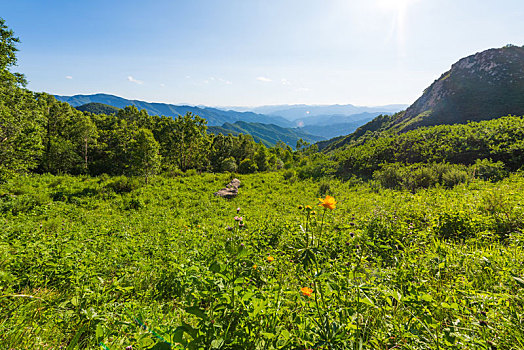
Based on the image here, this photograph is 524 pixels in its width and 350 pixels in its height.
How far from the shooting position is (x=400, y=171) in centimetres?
1131

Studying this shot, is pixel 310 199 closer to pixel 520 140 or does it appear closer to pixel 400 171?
pixel 400 171

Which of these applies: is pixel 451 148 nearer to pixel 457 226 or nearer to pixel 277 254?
pixel 457 226

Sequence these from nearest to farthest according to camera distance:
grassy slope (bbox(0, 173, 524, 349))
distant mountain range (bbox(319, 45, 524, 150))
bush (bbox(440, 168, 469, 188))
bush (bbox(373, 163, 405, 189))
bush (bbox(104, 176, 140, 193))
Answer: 1. grassy slope (bbox(0, 173, 524, 349))
2. bush (bbox(440, 168, 469, 188))
3. bush (bbox(373, 163, 405, 189))
4. bush (bbox(104, 176, 140, 193))
5. distant mountain range (bbox(319, 45, 524, 150))

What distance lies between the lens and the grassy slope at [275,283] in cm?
148

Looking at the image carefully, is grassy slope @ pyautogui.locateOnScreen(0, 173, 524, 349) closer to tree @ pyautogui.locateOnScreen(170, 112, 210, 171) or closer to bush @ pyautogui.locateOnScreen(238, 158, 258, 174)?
tree @ pyautogui.locateOnScreen(170, 112, 210, 171)

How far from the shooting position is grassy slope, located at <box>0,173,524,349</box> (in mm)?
1479

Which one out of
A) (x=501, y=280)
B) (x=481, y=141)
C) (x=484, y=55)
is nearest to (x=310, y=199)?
(x=501, y=280)

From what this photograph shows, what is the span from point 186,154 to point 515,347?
3049cm

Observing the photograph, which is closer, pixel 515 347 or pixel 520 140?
pixel 515 347

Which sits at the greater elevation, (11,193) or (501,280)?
(501,280)

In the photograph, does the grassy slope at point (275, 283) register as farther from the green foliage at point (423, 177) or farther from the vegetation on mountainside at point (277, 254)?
the green foliage at point (423, 177)

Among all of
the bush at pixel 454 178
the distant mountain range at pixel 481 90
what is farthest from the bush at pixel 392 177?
the distant mountain range at pixel 481 90

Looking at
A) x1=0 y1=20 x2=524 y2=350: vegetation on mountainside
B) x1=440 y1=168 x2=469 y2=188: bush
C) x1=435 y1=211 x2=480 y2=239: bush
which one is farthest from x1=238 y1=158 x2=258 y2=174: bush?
x1=435 y1=211 x2=480 y2=239: bush

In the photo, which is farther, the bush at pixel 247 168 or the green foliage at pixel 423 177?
the bush at pixel 247 168
